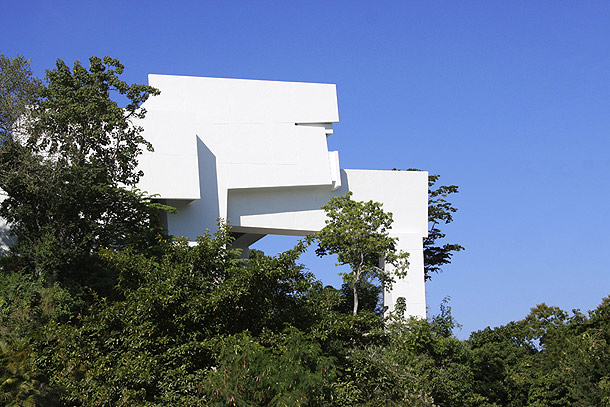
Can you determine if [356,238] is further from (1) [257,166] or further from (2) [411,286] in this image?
(1) [257,166]

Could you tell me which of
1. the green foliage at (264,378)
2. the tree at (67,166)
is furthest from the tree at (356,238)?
the green foliage at (264,378)

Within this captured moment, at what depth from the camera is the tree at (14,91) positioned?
57.8 ft

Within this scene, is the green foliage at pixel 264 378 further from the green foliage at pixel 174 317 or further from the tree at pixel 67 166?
the tree at pixel 67 166

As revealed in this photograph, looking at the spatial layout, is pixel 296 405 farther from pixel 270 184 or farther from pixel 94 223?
pixel 270 184

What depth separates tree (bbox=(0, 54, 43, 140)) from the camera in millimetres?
17625

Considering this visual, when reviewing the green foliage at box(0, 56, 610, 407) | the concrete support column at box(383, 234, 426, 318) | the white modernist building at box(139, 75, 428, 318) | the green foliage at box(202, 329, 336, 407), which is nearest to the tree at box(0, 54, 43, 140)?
the green foliage at box(0, 56, 610, 407)

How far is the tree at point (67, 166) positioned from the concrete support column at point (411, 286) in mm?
12006

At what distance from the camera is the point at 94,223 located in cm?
1866

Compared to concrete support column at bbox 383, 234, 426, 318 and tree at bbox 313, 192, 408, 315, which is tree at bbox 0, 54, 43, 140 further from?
concrete support column at bbox 383, 234, 426, 318

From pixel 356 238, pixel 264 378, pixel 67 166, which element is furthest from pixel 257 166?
pixel 264 378

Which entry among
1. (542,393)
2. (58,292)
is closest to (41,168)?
(58,292)

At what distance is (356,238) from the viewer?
987 inches

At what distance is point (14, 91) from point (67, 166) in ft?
8.33

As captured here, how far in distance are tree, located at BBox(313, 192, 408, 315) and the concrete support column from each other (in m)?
1.40
